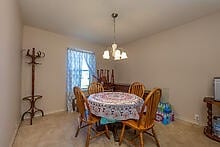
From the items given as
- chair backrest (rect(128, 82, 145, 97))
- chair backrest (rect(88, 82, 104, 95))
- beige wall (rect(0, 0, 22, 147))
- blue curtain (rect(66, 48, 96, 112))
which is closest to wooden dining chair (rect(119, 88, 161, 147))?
chair backrest (rect(128, 82, 145, 97))

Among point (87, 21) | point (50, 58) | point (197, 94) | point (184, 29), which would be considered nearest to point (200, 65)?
point (197, 94)

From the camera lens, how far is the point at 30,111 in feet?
10.5

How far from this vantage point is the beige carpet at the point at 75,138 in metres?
2.17

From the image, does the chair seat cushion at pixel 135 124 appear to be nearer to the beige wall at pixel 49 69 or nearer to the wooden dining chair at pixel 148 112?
the wooden dining chair at pixel 148 112

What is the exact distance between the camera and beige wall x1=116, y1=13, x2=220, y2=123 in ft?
9.21

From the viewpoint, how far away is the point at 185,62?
10.4ft

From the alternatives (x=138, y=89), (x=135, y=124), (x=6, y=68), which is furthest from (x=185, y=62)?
(x=6, y=68)

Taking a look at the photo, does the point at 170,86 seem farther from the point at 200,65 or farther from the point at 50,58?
the point at 50,58

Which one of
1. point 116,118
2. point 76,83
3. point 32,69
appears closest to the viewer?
point 116,118

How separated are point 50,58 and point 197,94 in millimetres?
3639

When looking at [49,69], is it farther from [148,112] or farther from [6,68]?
[148,112]

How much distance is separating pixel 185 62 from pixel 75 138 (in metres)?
2.83

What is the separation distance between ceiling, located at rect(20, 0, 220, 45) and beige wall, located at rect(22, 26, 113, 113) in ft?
0.80

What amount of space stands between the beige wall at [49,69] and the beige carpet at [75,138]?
67 cm
